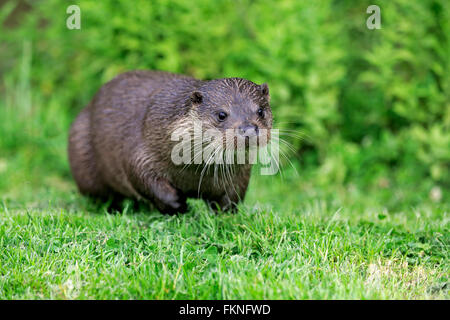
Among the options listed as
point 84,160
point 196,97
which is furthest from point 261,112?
point 84,160

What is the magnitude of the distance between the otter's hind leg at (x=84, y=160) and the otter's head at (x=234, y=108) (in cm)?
129

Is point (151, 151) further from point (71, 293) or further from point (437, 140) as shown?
point (437, 140)

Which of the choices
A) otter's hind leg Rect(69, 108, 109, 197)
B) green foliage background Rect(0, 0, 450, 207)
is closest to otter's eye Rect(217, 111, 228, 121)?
otter's hind leg Rect(69, 108, 109, 197)

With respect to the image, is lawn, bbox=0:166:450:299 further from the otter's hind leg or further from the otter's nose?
the otter's hind leg

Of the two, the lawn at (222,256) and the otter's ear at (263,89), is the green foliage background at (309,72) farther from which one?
the otter's ear at (263,89)

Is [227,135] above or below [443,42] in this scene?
below

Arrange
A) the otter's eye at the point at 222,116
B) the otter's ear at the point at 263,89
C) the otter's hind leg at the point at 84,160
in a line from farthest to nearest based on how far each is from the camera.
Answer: the otter's hind leg at the point at 84,160 < the otter's ear at the point at 263,89 < the otter's eye at the point at 222,116

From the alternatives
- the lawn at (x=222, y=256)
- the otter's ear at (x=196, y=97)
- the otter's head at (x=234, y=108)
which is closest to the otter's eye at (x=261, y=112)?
the otter's head at (x=234, y=108)

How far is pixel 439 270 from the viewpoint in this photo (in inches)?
119

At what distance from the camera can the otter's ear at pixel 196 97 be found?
3486 millimetres

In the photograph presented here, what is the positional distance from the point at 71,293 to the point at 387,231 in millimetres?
1965

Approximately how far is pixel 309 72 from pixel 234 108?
2565 millimetres
